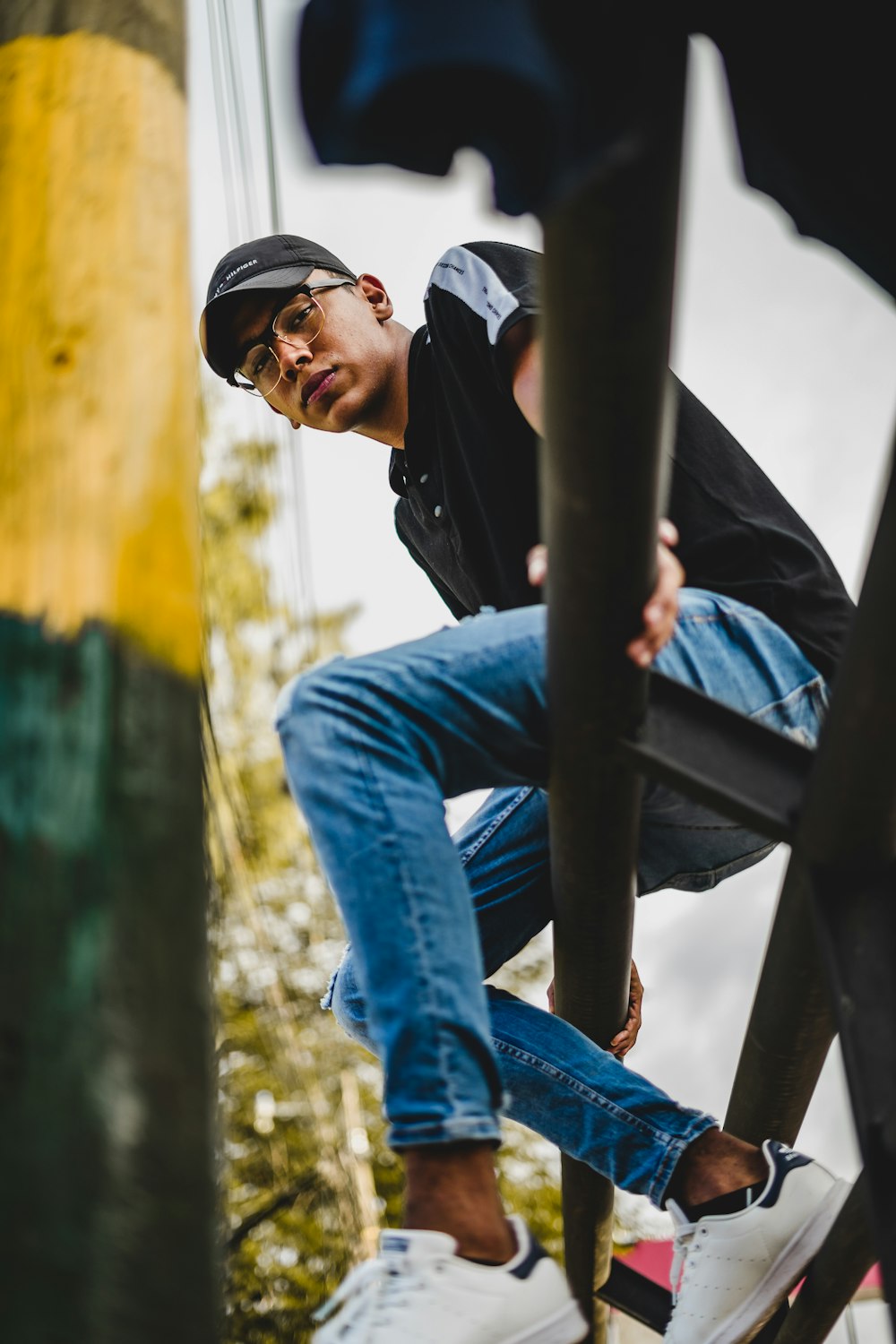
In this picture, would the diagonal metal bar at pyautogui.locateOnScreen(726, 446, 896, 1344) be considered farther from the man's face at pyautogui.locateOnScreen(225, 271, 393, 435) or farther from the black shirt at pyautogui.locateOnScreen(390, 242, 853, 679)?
the man's face at pyautogui.locateOnScreen(225, 271, 393, 435)

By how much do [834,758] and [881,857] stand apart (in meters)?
0.16

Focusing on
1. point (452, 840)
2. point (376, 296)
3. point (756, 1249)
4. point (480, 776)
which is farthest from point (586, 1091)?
point (376, 296)

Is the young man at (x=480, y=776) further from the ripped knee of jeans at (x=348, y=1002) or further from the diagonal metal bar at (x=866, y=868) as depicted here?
the diagonal metal bar at (x=866, y=868)

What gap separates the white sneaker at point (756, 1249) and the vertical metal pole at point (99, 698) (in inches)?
42.8

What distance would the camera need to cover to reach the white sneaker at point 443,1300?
4.05 feet

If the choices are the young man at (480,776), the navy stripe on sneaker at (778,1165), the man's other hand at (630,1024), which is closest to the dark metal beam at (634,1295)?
the man's other hand at (630,1024)

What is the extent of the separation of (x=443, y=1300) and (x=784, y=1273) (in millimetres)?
835

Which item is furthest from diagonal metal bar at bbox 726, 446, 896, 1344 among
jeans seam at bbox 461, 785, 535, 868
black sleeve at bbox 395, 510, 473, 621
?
black sleeve at bbox 395, 510, 473, 621

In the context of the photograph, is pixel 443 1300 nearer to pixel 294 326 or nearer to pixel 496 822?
pixel 496 822

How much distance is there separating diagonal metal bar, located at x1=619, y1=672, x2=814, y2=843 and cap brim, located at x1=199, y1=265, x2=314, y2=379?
4.89 ft

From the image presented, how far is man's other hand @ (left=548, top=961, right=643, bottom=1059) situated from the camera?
237 cm

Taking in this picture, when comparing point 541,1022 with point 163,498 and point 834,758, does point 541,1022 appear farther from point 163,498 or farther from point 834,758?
point 163,498

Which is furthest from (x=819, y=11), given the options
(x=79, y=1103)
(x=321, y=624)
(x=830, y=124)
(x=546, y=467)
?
(x=321, y=624)

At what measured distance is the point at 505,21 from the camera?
92 cm
